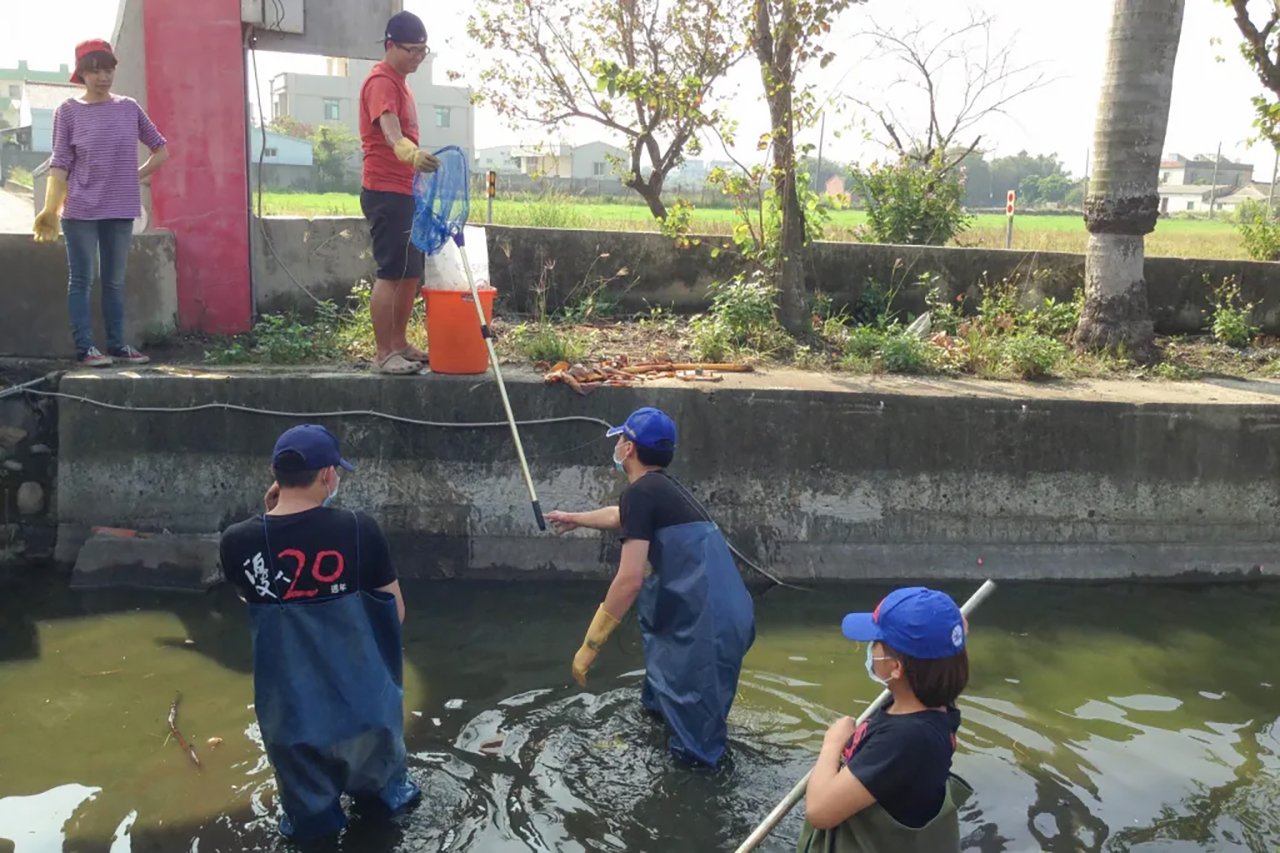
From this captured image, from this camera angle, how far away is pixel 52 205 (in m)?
6.62

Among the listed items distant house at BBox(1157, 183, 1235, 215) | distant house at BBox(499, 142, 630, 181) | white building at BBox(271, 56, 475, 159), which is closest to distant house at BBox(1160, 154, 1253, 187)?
distant house at BBox(1157, 183, 1235, 215)

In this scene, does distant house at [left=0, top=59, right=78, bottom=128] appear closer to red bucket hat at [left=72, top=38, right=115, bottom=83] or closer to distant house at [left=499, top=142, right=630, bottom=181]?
distant house at [left=499, top=142, right=630, bottom=181]

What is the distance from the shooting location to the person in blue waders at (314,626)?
343 centimetres

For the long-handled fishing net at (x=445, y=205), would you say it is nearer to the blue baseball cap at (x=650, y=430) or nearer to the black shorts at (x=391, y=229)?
the black shorts at (x=391, y=229)

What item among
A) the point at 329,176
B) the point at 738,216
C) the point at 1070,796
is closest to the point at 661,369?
the point at 738,216

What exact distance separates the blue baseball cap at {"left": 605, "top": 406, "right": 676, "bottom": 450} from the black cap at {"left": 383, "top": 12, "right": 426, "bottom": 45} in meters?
3.20

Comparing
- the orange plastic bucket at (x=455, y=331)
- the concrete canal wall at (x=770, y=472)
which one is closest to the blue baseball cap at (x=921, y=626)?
the concrete canal wall at (x=770, y=472)

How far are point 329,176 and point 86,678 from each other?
2664 inches

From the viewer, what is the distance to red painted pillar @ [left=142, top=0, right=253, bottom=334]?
25.3 ft

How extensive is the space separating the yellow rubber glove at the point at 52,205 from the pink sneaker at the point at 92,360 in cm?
75

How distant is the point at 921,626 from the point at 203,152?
268 inches

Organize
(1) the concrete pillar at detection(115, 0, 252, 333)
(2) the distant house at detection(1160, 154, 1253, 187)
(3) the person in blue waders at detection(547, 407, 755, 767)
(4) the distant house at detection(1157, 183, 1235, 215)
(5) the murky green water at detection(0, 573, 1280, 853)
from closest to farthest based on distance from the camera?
(5) the murky green water at detection(0, 573, 1280, 853)
(3) the person in blue waders at detection(547, 407, 755, 767)
(1) the concrete pillar at detection(115, 0, 252, 333)
(4) the distant house at detection(1157, 183, 1235, 215)
(2) the distant house at detection(1160, 154, 1253, 187)

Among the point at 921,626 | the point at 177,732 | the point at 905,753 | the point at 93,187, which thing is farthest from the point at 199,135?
the point at 905,753

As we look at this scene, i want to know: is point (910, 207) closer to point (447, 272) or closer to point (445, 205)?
point (447, 272)
